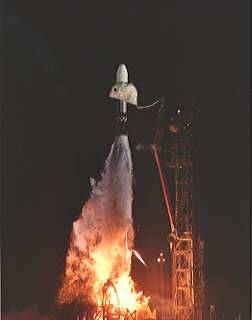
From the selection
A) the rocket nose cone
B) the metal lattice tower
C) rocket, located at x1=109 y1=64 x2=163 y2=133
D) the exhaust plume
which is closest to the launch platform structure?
the metal lattice tower

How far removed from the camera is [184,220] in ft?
49.8

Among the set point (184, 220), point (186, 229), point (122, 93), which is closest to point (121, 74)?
point (122, 93)

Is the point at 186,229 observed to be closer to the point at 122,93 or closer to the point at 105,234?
the point at 105,234

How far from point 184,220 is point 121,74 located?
10.3 feet

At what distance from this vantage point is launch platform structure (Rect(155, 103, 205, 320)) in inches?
589

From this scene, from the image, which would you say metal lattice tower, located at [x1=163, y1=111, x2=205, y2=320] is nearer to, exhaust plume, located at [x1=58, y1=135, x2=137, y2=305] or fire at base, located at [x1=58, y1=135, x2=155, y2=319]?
fire at base, located at [x1=58, y1=135, x2=155, y2=319]

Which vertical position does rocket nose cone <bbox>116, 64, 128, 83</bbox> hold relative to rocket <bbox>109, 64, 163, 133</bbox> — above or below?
above

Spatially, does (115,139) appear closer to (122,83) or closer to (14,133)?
(122,83)

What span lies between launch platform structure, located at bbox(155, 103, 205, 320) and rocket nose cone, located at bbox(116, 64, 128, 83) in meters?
1.16

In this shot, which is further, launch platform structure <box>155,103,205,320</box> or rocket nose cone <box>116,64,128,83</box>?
launch platform structure <box>155,103,205,320</box>

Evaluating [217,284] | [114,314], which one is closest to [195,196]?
[217,284]

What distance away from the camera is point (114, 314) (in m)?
14.8

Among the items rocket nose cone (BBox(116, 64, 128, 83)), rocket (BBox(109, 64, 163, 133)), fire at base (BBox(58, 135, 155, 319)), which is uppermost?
rocket nose cone (BBox(116, 64, 128, 83))

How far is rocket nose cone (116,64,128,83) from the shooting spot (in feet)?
48.6
